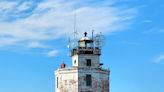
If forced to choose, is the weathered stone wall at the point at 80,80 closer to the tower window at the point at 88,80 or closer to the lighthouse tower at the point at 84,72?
the lighthouse tower at the point at 84,72

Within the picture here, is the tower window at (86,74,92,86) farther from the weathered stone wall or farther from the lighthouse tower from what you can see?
the weathered stone wall

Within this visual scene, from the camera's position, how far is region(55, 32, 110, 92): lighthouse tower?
70500mm

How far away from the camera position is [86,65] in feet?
235

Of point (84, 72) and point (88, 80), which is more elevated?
point (84, 72)

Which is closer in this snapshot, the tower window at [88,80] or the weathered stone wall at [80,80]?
the weathered stone wall at [80,80]

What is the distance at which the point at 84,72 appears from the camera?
70812mm

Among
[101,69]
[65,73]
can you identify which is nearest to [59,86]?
[65,73]

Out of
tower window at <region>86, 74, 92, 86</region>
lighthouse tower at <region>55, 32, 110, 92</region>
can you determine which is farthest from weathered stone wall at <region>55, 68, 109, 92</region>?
tower window at <region>86, 74, 92, 86</region>

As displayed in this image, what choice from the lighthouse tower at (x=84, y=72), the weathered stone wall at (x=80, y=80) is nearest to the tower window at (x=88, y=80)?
the lighthouse tower at (x=84, y=72)

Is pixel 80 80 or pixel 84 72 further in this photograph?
pixel 84 72

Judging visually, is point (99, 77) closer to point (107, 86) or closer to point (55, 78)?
point (107, 86)

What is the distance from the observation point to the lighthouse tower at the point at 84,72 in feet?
231

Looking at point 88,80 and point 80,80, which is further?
point 88,80

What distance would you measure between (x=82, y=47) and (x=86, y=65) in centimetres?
271
